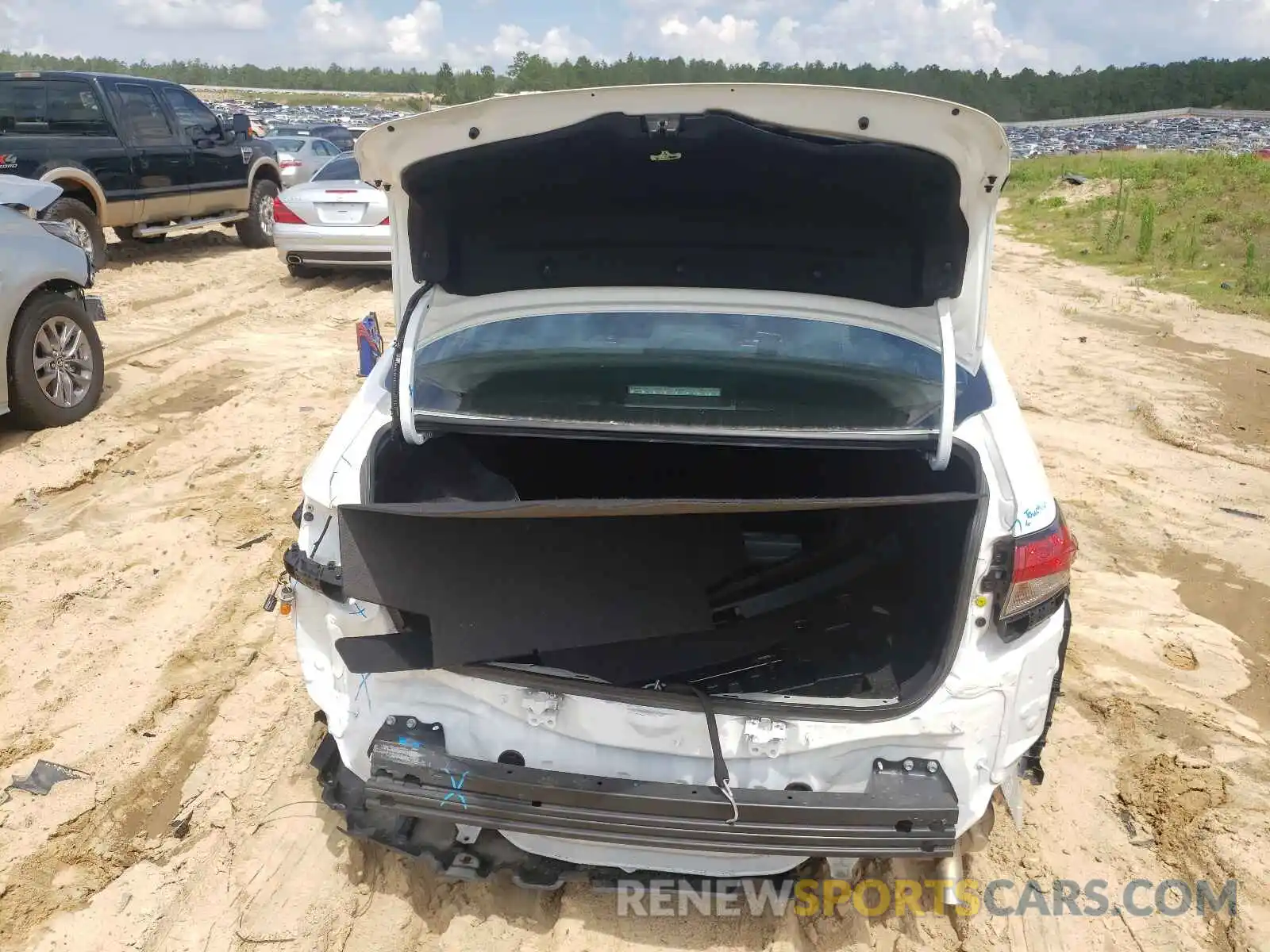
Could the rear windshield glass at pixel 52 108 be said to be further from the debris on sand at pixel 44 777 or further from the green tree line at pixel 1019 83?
the green tree line at pixel 1019 83

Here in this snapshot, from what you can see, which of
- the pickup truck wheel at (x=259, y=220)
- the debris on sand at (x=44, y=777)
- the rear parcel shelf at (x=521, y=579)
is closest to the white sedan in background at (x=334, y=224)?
the pickup truck wheel at (x=259, y=220)

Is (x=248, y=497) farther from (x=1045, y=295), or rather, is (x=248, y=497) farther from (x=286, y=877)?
(x=1045, y=295)

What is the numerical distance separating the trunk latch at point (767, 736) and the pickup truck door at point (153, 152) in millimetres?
11403

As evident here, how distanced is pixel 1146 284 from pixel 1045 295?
181 cm

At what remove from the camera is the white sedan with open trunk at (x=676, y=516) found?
198 cm

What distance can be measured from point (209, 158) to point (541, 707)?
12.0m

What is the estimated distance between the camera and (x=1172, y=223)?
15.9m

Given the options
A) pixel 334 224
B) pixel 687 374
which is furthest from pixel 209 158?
pixel 687 374

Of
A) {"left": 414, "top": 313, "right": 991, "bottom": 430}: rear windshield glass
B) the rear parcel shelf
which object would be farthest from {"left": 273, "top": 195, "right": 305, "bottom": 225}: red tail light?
the rear parcel shelf

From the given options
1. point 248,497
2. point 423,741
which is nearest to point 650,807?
point 423,741

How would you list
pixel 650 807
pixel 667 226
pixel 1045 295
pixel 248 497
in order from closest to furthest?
1. pixel 650 807
2. pixel 667 226
3. pixel 248 497
4. pixel 1045 295

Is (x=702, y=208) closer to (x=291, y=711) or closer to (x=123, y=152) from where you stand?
(x=291, y=711)

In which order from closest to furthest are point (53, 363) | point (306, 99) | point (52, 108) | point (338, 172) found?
1. point (53, 363)
2. point (52, 108)
3. point (338, 172)
4. point (306, 99)

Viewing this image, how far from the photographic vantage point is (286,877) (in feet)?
8.28
